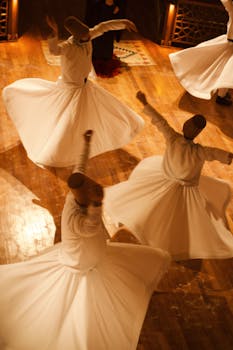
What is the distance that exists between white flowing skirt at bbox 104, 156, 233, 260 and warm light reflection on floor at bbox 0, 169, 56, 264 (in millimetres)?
573

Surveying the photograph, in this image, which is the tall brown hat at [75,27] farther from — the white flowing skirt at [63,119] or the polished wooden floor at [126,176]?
the polished wooden floor at [126,176]

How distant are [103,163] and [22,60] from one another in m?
2.02

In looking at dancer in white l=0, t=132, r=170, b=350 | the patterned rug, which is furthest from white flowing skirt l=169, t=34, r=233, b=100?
dancer in white l=0, t=132, r=170, b=350

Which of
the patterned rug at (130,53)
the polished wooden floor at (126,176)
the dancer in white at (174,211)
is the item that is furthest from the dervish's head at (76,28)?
the patterned rug at (130,53)

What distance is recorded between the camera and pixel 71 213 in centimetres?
261

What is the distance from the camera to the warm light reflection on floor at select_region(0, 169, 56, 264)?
3.74 m

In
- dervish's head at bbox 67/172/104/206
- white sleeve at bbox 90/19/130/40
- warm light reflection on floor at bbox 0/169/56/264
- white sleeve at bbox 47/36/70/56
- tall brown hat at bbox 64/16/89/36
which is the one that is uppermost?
tall brown hat at bbox 64/16/89/36

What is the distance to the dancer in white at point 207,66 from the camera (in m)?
5.11

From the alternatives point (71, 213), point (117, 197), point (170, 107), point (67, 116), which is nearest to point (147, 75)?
point (170, 107)

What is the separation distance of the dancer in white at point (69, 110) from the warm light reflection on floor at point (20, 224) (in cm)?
29

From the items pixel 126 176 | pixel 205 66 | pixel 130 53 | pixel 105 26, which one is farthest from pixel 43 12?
pixel 126 176

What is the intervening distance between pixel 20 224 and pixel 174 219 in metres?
1.14

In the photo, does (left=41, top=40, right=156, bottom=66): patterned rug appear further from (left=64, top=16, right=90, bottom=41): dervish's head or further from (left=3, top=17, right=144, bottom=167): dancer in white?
(left=64, top=16, right=90, bottom=41): dervish's head

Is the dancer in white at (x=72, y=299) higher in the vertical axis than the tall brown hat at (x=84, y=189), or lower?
lower
